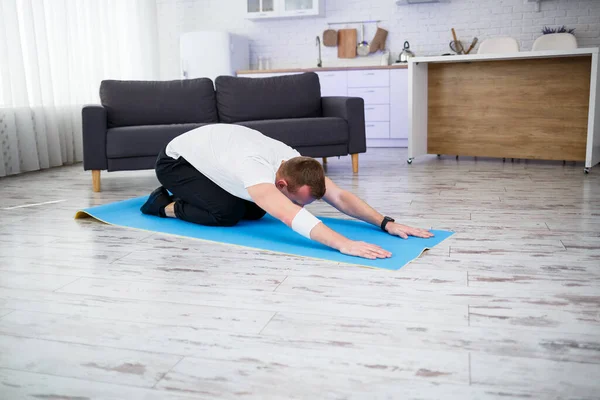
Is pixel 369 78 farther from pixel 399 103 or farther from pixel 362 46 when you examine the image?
pixel 362 46

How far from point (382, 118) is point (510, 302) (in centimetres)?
474

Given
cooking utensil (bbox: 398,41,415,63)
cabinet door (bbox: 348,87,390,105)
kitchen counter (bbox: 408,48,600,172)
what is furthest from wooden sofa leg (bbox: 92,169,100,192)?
cooking utensil (bbox: 398,41,415,63)

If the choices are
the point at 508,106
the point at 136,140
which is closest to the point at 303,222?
the point at 136,140

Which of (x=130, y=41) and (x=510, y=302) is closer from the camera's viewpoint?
(x=510, y=302)

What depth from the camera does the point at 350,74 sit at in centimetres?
631

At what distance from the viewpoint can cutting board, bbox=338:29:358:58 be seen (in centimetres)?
677

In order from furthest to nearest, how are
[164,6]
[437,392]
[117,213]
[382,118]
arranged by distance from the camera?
1. [164,6]
2. [382,118]
3. [117,213]
4. [437,392]

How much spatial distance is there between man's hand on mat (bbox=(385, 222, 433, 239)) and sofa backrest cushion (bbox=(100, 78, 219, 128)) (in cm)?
246

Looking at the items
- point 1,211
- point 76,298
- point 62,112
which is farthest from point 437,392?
point 62,112

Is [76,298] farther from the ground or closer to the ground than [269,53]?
closer to the ground

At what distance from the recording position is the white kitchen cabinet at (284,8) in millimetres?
6643

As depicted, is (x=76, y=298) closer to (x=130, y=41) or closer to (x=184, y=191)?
(x=184, y=191)

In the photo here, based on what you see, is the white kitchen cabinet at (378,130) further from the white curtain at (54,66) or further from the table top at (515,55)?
the white curtain at (54,66)

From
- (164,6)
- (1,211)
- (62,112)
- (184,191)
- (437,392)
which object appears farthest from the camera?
(164,6)
